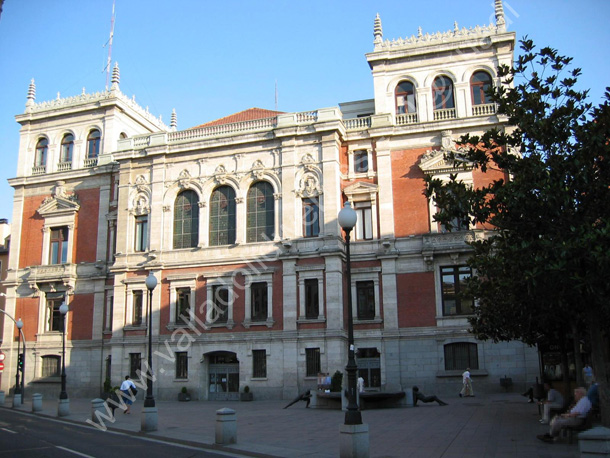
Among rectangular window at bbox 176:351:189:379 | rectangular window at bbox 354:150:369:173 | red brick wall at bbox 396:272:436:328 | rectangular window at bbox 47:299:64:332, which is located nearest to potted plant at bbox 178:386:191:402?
rectangular window at bbox 176:351:189:379

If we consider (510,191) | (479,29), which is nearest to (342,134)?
(479,29)

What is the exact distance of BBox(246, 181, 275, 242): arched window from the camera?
3784 centimetres

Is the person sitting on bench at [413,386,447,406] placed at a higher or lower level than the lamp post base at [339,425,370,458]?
lower

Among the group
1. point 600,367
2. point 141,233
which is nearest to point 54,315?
point 141,233

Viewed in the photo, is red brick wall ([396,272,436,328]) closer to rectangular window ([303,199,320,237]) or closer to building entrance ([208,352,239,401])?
rectangular window ([303,199,320,237])

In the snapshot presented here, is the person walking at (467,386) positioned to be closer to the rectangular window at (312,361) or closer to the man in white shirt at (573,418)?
the rectangular window at (312,361)

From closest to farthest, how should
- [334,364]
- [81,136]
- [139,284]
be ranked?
[334,364], [139,284], [81,136]

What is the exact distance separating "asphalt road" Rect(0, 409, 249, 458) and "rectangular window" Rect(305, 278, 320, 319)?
626 inches

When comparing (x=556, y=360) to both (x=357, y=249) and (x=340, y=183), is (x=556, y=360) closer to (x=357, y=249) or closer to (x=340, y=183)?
(x=357, y=249)

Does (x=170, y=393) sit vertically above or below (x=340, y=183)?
below

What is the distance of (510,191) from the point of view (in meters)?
14.4

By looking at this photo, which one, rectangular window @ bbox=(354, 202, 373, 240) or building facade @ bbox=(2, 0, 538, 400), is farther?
rectangular window @ bbox=(354, 202, 373, 240)

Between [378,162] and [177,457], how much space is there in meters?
25.6

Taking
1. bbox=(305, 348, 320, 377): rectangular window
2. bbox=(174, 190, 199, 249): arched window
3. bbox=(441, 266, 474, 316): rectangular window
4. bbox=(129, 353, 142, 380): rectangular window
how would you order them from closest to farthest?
bbox=(441, 266, 474, 316): rectangular window, bbox=(305, 348, 320, 377): rectangular window, bbox=(129, 353, 142, 380): rectangular window, bbox=(174, 190, 199, 249): arched window
